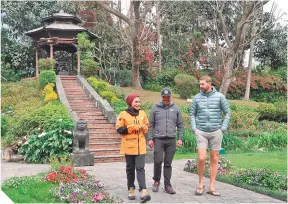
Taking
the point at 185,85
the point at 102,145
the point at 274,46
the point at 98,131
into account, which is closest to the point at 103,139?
the point at 102,145

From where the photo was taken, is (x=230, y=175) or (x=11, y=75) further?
(x=11, y=75)

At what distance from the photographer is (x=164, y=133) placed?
242 inches

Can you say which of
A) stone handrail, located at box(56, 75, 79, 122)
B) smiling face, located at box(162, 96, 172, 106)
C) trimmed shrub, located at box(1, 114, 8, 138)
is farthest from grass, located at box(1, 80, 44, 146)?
smiling face, located at box(162, 96, 172, 106)

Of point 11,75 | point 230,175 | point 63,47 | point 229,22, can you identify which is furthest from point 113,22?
point 230,175

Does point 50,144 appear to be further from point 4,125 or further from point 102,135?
point 4,125

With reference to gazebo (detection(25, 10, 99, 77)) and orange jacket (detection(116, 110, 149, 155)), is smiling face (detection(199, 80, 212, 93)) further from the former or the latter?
→ gazebo (detection(25, 10, 99, 77))

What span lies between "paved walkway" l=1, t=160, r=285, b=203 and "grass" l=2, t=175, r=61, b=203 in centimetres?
96

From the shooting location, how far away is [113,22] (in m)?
27.8

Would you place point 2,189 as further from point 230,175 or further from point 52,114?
point 52,114

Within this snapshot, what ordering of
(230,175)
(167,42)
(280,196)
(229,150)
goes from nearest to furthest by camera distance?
(280,196)
(230,175)
(229,150)
(167,42)

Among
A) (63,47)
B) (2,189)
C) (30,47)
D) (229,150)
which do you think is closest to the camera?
(2,189)

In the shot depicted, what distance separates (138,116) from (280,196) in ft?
7.70

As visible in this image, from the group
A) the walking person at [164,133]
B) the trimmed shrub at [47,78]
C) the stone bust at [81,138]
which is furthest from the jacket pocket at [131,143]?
the trimmed shrub at [47,78]

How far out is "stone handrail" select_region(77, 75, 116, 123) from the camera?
13.4 meters
